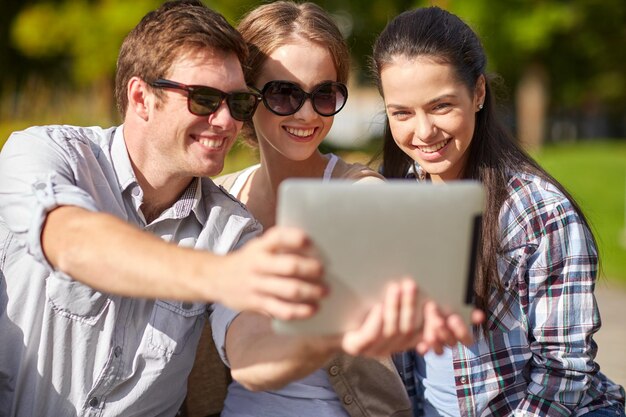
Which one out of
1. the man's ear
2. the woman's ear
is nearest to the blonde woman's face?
the woman's ear

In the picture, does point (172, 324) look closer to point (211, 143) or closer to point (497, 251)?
point (211, 143)

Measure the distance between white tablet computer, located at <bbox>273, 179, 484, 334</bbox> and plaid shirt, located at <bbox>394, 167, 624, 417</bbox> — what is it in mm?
1109

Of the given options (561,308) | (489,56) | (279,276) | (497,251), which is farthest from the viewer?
(489,56)

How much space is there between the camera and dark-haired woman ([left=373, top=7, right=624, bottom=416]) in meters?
2.78

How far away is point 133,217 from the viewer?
2.68 meters

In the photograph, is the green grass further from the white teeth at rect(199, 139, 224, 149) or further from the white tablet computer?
the white tablet computer

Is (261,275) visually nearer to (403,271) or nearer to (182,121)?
(403,271)

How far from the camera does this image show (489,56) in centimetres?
1766

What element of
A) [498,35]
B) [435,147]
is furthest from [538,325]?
[498,35]

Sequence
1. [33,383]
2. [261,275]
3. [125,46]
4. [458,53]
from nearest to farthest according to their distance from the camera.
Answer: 1. [261,275]
2. [33,383]
3. [125,46]
4. [458,53]

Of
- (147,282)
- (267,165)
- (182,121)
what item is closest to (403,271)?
(147,282)

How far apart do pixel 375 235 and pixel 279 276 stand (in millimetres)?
213

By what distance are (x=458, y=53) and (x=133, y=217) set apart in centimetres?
126

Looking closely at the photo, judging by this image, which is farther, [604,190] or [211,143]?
[604,190]
